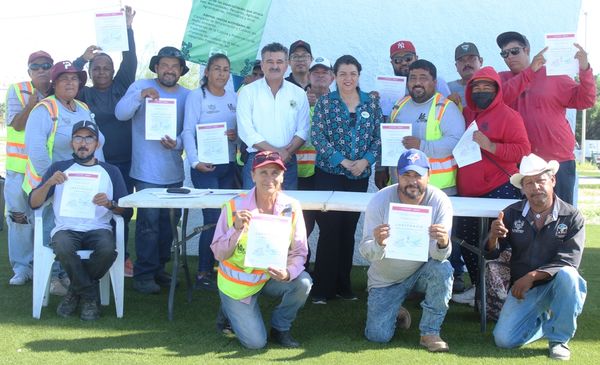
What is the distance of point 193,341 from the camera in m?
5.07

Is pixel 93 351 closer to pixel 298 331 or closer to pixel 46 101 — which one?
pixel 298 331

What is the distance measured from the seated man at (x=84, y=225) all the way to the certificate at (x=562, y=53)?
3.67 metres

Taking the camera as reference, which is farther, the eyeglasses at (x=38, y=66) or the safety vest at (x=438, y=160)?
the eyeglasses at (x=38, y=66)

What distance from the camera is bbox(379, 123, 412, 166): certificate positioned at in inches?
228

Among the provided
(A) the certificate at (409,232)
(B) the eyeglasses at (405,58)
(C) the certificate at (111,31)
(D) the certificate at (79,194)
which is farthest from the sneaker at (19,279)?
(B) the eyeglasses at (405,58)

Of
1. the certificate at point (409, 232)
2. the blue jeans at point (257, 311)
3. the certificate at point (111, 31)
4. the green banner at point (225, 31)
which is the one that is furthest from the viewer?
the green banner at point (225, 31)

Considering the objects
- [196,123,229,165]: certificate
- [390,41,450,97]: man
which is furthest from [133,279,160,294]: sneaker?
[390,41,450,97]: man

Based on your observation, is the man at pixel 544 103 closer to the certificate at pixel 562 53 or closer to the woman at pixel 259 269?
the certificate at pixel 562 53

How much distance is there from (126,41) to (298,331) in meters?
3.20

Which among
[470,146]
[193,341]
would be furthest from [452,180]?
[193,341]

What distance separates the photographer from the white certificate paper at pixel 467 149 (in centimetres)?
565

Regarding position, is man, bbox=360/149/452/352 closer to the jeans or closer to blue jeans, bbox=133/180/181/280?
the jeans

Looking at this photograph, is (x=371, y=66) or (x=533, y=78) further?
(x=371, y=66)

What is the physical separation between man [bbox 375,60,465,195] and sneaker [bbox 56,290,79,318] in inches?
114
